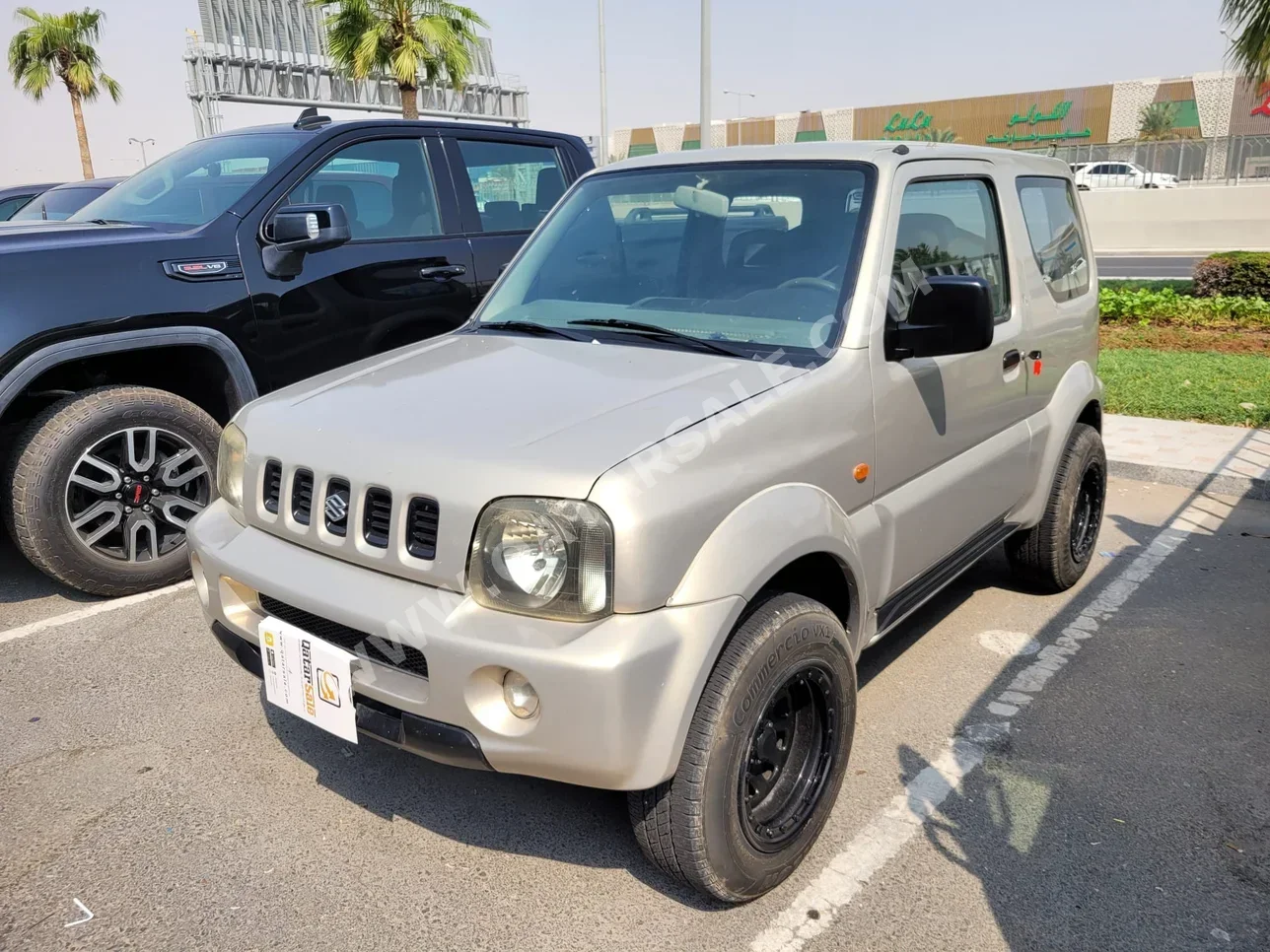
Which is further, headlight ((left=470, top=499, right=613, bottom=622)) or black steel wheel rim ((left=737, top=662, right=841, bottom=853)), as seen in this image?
black steel wheel rim ((left=737, top=662, right=841, bottom=853))

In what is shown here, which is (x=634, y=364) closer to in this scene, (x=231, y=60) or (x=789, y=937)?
(x=789, y=937)

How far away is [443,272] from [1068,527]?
3.34 meters

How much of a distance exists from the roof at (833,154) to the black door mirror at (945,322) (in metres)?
0.53

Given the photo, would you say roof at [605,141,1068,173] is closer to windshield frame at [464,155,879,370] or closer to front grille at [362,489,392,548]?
windshield frame at [464,155,879,370]

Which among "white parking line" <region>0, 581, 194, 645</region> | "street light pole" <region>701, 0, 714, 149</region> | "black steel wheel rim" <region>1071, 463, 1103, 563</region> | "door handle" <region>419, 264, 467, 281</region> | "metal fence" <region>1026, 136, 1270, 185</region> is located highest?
"street light pole" <region>701, 0, 714, 149</region>

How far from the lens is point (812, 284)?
2943 mm

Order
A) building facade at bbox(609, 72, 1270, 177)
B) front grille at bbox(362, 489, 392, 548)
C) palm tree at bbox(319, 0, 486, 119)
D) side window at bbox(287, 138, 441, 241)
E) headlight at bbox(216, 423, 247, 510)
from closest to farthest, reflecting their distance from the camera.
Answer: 1. front grille at bbox(362, 489, 392, 548)
2. headlight at bbox(216, 423, 247, 510)
3. side window at bbox(287, 138, 441, 241)
4. palm tree at bbox(319, 0, 486, 119)
5. building facade at bbox(609, 72, 1270, 177)

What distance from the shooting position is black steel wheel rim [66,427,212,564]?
13.8 ft

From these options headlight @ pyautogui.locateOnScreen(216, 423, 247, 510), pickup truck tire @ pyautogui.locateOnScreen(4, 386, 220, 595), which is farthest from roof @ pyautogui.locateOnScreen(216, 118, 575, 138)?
headlight @ pyautogui.locateOnScreen(216, 423, 247, 510)

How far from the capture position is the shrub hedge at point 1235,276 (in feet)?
38.8

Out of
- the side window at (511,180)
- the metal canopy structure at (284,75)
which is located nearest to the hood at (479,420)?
the side window at (511,180)

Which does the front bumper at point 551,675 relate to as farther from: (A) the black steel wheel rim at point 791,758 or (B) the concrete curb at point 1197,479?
(B) the concrete curb at point 1197,479

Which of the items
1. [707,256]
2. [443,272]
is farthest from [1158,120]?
[707,256]

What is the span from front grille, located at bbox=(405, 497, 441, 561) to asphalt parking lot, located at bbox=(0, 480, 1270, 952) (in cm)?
95
